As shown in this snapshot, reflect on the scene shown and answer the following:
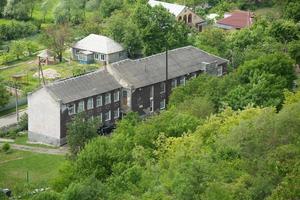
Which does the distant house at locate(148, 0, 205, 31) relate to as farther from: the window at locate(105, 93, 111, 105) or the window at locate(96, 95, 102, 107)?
the window at locate(96, 95, 102, 107)

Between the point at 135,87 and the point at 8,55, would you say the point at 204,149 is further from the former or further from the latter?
the point at 8,55

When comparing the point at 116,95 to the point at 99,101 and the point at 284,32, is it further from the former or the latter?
the point at 284,32

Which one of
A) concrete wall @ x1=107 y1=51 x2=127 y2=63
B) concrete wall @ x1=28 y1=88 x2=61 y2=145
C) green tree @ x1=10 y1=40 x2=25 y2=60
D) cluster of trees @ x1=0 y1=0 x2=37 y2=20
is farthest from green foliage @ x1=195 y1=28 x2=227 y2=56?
cluster of trees @ x1=0 y1=0 x2=37 y2=20

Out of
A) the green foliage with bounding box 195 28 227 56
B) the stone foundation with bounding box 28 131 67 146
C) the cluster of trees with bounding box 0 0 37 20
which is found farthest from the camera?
the cluster of trees with bounding box 0 0 37 20

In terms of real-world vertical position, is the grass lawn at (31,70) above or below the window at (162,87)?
below

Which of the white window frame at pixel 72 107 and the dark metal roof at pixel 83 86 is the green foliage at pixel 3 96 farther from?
the white window frame at pixel 72 107

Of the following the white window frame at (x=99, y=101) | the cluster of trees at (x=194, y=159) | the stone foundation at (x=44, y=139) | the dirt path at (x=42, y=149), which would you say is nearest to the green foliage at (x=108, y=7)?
the white window frame at (x=99, y=101)

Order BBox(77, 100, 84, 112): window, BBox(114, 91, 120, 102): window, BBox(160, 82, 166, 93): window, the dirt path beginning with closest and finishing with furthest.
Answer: the dirt path
BBox(77, 100, 84, 112): window
BBox(114, 91, 120, 102): window
BBox(160, 82, 166, 93): window
